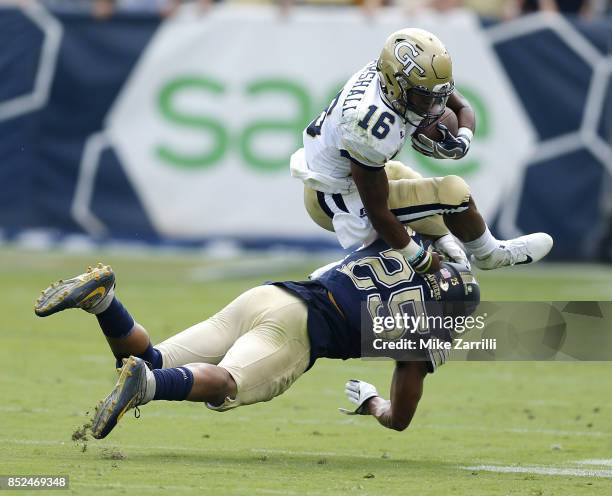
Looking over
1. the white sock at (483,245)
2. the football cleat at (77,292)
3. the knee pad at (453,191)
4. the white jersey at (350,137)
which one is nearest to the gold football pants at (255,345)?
the football cleat at (77,292)

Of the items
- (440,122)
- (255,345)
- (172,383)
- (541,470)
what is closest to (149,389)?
(172,383)

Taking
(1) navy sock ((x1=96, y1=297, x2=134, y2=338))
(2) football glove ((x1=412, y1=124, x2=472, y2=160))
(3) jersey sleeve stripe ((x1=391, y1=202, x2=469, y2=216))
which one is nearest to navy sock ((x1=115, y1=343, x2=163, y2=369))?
(1) navy sock ((x1=96, y1=297, x2=134, y2=338))

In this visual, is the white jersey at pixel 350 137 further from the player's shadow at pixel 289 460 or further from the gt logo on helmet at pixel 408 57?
the player's shadow at pixel 289 460

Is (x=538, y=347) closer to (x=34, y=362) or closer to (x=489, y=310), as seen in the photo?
(x=489, y=310)

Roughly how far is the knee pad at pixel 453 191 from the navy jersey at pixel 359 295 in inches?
13.7

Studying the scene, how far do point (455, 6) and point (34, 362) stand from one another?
8.63 m

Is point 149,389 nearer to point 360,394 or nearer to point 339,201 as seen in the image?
point 360,394

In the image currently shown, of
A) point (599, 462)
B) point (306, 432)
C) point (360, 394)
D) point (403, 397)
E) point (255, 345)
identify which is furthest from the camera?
point (306, 432)

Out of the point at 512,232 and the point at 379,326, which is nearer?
the point at 379,326

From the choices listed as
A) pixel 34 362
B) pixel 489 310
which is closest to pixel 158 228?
pixel 34 362

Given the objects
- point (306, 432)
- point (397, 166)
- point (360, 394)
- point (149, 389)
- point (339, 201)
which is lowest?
point (306, 432)

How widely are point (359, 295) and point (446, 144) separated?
1.03 meters

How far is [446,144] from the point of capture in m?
7.13

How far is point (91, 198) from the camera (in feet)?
51.5
